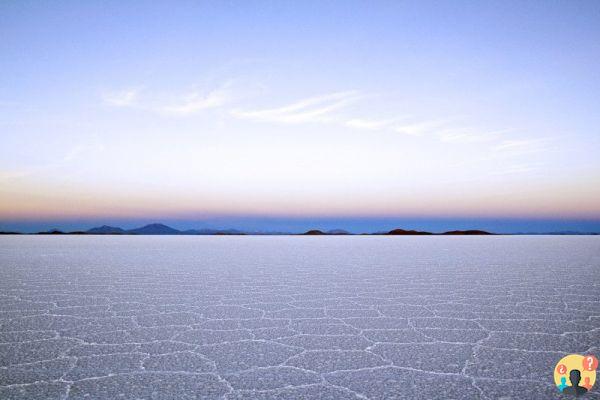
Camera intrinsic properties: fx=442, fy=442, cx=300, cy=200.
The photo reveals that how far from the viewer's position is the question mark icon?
2.23m

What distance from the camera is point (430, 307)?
3883 mm

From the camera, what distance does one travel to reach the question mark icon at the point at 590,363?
88.0 inches

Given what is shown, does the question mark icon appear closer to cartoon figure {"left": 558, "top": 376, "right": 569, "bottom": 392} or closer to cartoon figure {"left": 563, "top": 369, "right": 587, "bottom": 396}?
cartoon figure {"left": 563, "top": 369, "right": 587, "bottom": 396}

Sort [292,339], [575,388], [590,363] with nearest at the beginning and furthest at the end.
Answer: [575,388]
[590,363]
[292,339]

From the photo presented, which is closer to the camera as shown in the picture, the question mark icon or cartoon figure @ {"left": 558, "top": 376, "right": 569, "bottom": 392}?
cartoon figure @ {"left": 558, "top": 376, "right": 569, "bottom": 392}

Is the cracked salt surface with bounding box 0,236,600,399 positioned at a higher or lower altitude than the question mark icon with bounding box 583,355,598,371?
higher

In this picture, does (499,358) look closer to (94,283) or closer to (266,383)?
(266,383)

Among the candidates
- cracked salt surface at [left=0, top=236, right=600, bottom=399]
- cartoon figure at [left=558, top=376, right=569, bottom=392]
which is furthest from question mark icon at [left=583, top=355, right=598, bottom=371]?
cartoon figure at [left=558, top=376, right=569, bottom=392]

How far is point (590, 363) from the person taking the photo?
7.57 feet

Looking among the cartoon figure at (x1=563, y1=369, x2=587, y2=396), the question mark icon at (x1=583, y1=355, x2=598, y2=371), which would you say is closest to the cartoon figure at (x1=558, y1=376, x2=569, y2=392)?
the cartoon figure at (x1=563, y1=369, x2=587, y2=396)

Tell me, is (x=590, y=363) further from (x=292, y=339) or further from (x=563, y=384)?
(x=292, y=339)

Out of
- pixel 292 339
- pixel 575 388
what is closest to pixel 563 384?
pixel 575 388

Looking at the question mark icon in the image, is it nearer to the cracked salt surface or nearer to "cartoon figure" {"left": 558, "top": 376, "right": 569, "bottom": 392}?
the cracked salt surface

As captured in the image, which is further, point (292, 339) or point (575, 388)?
point (292, 339)
